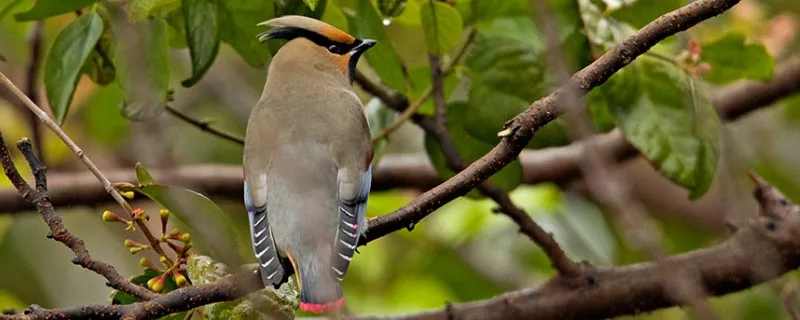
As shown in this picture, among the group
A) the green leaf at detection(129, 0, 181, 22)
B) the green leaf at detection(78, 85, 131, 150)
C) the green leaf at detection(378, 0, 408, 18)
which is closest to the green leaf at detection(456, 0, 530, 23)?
the green leaf at detection(378, 0, 408, 18)

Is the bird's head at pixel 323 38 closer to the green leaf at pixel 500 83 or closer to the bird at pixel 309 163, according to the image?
the bird at pixel 309 163

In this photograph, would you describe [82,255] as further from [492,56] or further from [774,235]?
[774,235]

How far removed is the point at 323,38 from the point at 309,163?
377 mm

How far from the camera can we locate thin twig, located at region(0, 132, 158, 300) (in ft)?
7.76

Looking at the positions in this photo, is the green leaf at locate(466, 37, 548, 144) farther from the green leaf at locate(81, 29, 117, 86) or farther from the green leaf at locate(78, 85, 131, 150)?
the green leaf at locate(78, 85, 131, 150)

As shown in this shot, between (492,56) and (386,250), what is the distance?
7.62 ft

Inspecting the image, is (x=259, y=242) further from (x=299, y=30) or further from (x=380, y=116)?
(x=380, y=116)

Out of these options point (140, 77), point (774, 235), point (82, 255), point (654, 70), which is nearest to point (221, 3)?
point (140, 77)

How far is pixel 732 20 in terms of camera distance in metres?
4.67

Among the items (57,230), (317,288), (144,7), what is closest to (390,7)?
(144,7)

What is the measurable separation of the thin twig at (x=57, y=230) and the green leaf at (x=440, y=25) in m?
0.91

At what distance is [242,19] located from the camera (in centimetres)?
277

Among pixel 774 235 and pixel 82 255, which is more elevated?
pixel 82 255

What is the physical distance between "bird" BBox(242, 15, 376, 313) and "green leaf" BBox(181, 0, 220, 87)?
113 millimetres
